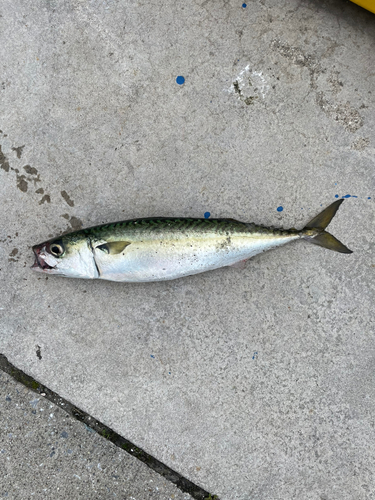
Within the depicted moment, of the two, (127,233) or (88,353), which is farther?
(88,353)

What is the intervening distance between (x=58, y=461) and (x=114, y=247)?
205 cm

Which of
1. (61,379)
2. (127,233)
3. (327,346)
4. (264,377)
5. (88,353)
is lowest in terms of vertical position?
(61,379)

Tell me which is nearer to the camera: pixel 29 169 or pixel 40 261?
pixel 40 261

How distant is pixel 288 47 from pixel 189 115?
113 cm

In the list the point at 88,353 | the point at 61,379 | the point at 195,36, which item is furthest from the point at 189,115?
the point at 61,379

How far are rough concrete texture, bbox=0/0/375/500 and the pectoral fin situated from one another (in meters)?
0.51

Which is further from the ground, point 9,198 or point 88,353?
point 9,198

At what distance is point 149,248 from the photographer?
8.34 feet

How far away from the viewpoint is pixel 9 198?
2973mm

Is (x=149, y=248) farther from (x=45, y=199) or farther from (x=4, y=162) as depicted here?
(x=4, y=162)

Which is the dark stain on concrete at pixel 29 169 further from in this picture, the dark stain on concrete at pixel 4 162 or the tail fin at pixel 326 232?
the tail fin at pixel 326 232

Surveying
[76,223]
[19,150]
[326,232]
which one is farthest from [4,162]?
[326,232]

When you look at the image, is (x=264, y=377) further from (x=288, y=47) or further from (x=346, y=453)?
(x=288, y=47)

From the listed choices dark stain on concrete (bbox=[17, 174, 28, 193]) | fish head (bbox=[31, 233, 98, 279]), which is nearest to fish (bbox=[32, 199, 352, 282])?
fish head (bbox=[31, 233, 98, 279])
